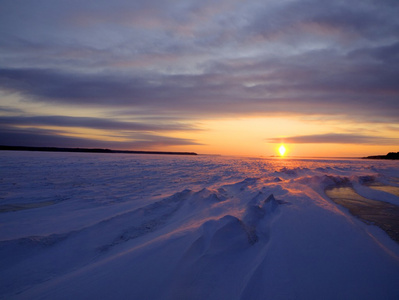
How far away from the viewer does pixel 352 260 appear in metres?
2.95

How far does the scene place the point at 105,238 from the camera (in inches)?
153

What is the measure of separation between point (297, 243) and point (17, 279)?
12.4 feet

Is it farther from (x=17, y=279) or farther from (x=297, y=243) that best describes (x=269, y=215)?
(x=17, y=279)

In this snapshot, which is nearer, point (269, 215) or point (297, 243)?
point (297, 243)

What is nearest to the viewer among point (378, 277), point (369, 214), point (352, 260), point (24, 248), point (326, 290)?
point (326, 290)

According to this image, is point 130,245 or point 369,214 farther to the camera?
point 369,214

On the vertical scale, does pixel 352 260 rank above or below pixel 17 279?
above

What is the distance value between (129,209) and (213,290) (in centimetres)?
358

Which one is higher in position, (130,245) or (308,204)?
(308,204)

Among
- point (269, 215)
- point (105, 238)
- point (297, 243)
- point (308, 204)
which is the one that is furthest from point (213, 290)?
point (308, 204)

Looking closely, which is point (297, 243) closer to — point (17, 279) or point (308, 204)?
point (308, 204)

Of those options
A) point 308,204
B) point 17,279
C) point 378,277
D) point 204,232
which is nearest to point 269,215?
point 308,204

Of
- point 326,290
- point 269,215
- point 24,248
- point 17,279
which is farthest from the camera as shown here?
point 269,215

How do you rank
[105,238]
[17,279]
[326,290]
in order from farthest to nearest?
[105,238]
[17,279]
[326,290]
